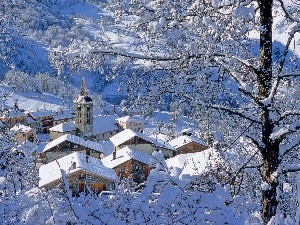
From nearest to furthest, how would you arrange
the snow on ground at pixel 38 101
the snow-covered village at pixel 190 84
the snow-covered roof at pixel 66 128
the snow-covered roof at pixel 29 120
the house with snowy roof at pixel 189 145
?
1. the snow-covered village at pixel 190 84
2. the house with snowy roof at pixel 189 145
3. the snow-covered roof at pixel 66 128
4. the snow-covered roof at pixel 29 120
5. the snow on ground at pixel 38 101

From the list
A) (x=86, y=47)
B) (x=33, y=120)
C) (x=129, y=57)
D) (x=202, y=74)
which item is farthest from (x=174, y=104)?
(x=33, y=120)

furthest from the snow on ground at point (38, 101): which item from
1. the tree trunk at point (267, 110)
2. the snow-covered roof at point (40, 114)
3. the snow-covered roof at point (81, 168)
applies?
the tree trunk at point (267, 110)

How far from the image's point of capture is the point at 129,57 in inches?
207

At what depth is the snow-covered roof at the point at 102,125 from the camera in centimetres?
6712

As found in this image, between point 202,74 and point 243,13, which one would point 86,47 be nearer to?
point 202,74

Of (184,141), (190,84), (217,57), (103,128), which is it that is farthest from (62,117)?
(217,57)

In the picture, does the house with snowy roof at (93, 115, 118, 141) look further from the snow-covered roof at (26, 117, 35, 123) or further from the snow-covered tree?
the snow-covered tree

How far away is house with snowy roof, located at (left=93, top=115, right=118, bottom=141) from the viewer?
6688 centimetres

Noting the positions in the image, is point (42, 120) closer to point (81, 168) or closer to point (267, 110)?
point (81, 168)

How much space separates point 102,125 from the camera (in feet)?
228

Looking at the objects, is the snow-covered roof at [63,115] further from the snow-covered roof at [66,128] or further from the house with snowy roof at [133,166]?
the house with snowy roof at [133,166]

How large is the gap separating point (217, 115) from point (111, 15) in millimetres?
1845

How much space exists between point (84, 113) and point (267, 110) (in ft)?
181

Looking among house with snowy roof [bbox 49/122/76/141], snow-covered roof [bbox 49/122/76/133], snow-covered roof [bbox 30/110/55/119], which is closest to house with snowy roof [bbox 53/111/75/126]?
snow-covered roof [bbox 30/110/55/119]
